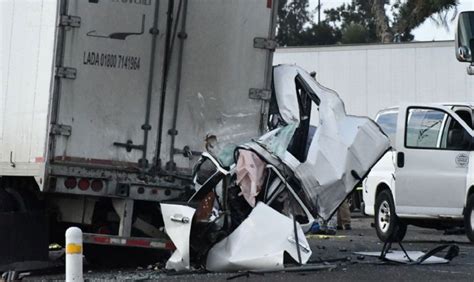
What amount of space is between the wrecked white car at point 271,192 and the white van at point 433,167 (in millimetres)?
3850

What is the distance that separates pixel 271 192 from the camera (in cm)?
977

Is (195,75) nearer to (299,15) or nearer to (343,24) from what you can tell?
(343,24)

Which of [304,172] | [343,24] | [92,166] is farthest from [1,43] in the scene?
[343,24]

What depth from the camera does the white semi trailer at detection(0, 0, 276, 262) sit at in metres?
9.62

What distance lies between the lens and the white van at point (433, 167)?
45.0 feet

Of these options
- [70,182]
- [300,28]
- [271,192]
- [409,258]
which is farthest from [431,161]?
[300,28]

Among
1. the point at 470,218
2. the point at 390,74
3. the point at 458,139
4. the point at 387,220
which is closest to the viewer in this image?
the point at 470,218

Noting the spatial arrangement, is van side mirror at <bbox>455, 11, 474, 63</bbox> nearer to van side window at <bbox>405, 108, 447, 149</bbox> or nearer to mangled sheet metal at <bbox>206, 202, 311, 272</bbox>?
mangled sheet metal at <bbox>206, 202, 311, 272</bbox>

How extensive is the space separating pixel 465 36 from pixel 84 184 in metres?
4.60

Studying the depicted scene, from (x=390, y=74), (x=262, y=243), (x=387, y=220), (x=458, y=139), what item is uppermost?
(x=390, y=74)

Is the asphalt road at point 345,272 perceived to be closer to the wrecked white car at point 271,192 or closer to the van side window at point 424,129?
the wrecked white car at point 271,192

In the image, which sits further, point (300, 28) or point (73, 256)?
point (300, 28)

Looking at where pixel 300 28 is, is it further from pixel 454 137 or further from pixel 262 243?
pixel 262 243

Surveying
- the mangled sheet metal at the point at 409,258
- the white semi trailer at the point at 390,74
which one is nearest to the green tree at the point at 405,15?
the white semi trailer at the point at 390,74
